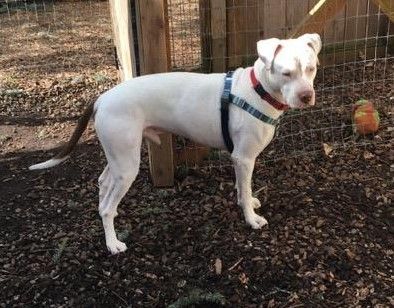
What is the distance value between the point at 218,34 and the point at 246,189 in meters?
2.10

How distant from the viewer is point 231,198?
163 inches

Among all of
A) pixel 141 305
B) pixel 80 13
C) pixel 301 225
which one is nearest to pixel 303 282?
pixel 301 225

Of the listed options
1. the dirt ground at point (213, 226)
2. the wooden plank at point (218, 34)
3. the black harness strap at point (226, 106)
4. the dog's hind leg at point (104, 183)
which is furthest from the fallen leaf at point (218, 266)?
the wooden plank at point (218, 34)

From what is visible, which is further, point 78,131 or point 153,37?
point 153,37

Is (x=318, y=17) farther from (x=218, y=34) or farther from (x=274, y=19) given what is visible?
(x=274, y=19)

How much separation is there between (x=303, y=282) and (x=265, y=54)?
4.26 feet

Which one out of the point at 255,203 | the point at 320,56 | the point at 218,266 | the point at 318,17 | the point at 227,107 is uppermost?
the point at 318,17

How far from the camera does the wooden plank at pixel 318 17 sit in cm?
415

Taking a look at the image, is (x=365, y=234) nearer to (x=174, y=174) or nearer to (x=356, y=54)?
(x=174, y=174)

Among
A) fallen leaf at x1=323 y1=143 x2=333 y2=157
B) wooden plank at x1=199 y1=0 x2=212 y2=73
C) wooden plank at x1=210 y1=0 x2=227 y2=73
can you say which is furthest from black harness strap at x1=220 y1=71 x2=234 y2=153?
wooden plank at x1=210 y1=0 x2=227 y2=73

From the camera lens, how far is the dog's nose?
3.06 metres

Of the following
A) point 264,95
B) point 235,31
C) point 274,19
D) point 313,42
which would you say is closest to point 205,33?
point 235,31

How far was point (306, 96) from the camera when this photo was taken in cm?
307

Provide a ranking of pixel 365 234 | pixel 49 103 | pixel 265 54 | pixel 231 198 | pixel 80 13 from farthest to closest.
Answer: pixel 80 13
pixel 49 103
pixel 231 198
pixel 365 234
pixel 265 54
